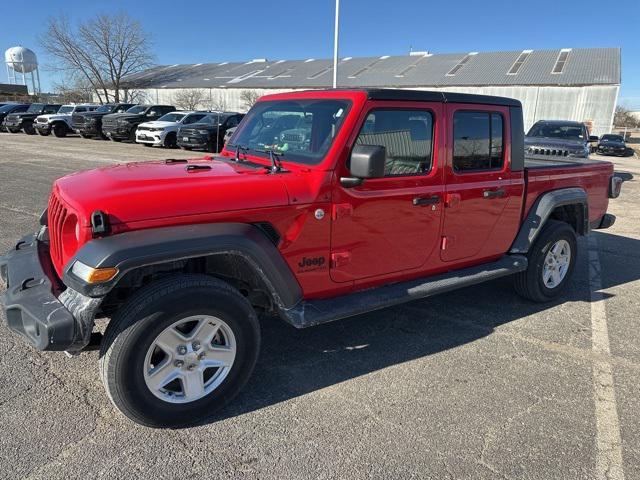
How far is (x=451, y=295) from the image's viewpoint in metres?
4.82

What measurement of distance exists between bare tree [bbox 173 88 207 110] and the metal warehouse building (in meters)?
0.41

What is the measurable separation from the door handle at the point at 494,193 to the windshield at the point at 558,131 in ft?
37.6

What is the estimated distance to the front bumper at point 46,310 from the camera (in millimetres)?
2373

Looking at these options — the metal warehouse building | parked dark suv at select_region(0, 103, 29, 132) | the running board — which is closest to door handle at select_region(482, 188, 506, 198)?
the running board

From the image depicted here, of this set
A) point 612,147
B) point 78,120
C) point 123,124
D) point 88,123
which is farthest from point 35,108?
point 612,147

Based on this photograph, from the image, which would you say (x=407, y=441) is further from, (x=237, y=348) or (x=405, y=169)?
(x=405, y=169)

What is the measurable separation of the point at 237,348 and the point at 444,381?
1.43 metres

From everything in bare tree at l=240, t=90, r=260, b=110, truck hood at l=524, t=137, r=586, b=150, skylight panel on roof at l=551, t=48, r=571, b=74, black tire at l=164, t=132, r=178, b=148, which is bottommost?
black tire at l=164, t=132, r=178, b=148

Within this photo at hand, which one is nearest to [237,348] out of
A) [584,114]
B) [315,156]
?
[315,156]

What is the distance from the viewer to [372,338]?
3.81 metres

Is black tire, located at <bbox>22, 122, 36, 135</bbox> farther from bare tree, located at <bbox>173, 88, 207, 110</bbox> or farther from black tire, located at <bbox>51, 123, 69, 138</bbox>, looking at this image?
bare tree, located at <bbox>173, 88, 207, 110</bbox>

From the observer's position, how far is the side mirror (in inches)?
113

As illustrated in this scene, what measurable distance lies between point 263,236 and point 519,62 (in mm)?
40634

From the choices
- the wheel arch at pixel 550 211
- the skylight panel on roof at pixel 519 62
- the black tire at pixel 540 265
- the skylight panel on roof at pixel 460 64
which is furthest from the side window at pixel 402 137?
the skylight panel on roof at pixel 460 64
